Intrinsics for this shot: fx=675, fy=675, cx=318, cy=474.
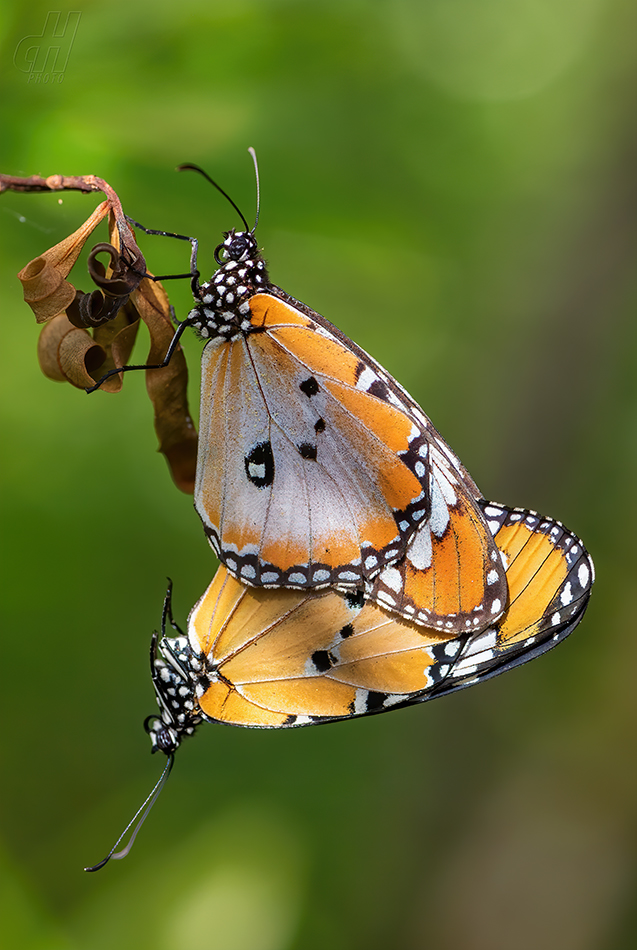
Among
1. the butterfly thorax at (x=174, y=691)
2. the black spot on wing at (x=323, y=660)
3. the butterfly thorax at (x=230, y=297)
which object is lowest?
the butterfly thorax at (x=174, y=691)

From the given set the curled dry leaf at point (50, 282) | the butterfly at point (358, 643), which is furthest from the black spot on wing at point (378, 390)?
the curled dry leaf at point (50, 282)

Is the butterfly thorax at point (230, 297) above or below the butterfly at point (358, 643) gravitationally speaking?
above

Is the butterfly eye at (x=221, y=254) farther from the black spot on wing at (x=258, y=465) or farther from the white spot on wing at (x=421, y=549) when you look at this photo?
the white spot on wing at (x=421, y=549)

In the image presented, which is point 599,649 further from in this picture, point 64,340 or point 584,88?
point 64,340

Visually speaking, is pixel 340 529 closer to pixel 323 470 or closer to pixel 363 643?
pixel 323 470

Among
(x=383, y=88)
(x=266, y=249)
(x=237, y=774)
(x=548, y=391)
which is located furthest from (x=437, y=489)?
(x=548, y=391)

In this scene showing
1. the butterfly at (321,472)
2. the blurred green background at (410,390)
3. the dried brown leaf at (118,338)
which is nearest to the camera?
the dried brown leaf at (118,338)

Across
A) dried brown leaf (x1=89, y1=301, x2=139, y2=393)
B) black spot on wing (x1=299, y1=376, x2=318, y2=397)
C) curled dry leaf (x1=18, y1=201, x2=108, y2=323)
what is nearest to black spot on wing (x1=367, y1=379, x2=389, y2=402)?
black spot on wing (x1=299, y1=376, x2=318, y2=397)
